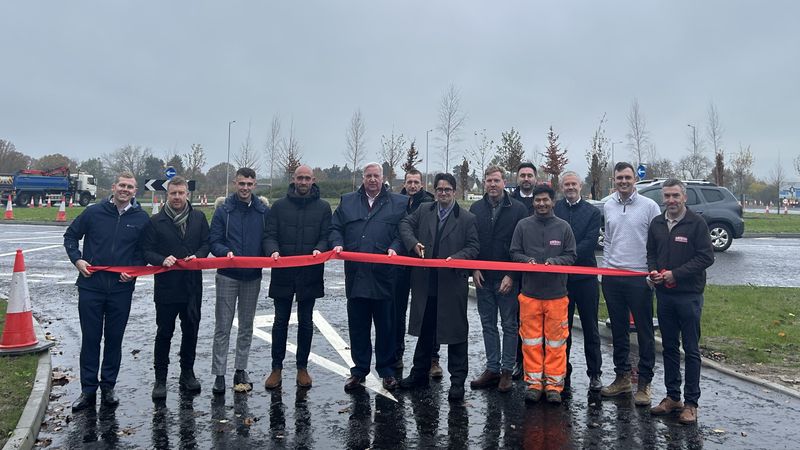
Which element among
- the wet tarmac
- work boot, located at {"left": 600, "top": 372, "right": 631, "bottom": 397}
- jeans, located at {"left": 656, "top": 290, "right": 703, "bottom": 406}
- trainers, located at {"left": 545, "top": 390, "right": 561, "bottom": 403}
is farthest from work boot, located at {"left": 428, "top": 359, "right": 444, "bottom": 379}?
jeans, located at {"left": 656, "top": 290, "right": 703, "bottom": 406}

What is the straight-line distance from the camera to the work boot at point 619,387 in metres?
5.79

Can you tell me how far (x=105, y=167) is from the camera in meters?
89.0

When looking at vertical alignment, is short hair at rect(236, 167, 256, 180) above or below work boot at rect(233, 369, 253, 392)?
above

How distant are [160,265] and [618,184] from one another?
4.47 metres

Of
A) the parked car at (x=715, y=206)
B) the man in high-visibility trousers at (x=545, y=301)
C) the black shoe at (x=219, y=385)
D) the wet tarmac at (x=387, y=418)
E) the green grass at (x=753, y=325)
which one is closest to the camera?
the wet tarmac at (x=387, y=418)

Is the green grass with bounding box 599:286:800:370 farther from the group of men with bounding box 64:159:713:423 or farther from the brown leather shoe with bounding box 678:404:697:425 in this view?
A: the group of men with bounding box 64:159:713:423

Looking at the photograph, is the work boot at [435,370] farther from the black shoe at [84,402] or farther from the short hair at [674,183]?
the black shoe at [84,402]

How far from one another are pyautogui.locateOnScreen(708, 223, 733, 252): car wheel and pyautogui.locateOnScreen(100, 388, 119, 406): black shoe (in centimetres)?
1629

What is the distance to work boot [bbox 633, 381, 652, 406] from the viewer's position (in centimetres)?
552

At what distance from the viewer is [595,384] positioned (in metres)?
5.91

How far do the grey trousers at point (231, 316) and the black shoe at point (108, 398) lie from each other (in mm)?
884

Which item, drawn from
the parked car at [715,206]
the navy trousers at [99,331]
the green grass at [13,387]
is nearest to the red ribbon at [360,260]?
the navy trousers at [99,331]

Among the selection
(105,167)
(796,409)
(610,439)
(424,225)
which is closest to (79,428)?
(424,225)

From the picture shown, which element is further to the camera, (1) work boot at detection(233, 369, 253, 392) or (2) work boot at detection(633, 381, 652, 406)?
(1) work boot at detection(233, 369, 253, 392)
